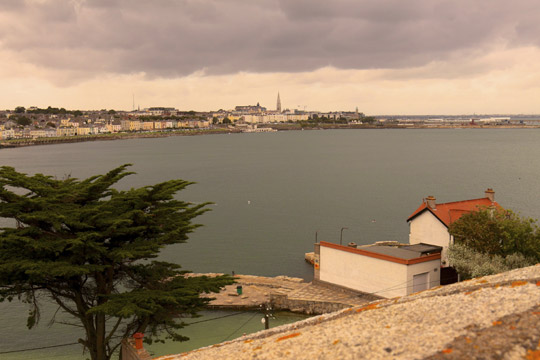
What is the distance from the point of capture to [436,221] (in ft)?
105

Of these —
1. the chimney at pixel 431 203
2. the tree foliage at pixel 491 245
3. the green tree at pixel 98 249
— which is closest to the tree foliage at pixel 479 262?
the tree foliage at pixel 491 245

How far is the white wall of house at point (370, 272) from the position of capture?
27.6 metres

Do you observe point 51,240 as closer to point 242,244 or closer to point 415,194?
point 242,244

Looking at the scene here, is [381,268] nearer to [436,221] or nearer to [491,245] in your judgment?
[436,221]

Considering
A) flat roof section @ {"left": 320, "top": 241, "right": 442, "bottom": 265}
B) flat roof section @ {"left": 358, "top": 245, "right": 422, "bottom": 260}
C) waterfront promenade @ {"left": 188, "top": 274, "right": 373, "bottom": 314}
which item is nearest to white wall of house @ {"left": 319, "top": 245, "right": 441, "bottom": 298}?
flat roof section @ {"left": 320, "top": 241, "right": 442, "bottom": 265}

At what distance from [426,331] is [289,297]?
880 inches

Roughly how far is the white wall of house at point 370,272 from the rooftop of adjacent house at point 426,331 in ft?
53.5

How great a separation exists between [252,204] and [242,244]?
24277 millimetres

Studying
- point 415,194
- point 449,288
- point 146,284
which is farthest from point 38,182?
Result: point 415,194

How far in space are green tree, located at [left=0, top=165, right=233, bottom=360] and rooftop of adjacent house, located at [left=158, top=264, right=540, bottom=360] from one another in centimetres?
717

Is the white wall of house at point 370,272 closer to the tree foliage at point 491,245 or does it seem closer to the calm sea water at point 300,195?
the tree foliage at point 491,245

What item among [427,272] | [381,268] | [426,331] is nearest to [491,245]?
[427,272]

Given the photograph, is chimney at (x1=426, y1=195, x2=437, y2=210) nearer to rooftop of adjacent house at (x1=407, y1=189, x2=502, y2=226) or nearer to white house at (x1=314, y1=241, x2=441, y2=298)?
rooftop of adjacent house at (x1=407, y1=189, x2=502, y2=226)

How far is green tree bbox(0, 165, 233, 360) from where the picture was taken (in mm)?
17469
